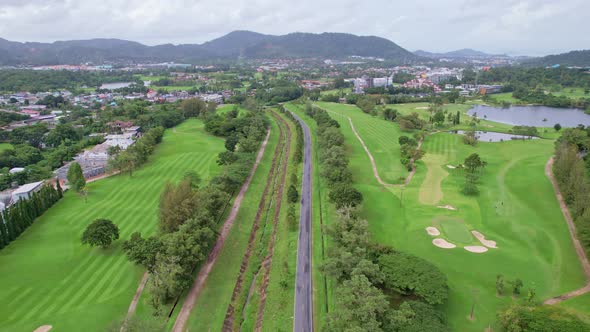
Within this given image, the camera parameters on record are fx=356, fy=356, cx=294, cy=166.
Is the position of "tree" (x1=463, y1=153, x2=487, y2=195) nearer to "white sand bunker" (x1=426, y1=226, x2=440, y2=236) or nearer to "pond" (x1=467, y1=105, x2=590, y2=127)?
"white sand bunker" (x1=426, y1=226, x2=440, y2=236)

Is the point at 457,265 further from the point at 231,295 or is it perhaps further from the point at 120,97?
the point at 120,97

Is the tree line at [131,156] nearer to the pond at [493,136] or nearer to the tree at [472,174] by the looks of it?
the tree at [472,174]

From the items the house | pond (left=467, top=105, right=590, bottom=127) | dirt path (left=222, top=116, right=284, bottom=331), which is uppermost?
pond (left=467, top=105, right=590, bottom=127)

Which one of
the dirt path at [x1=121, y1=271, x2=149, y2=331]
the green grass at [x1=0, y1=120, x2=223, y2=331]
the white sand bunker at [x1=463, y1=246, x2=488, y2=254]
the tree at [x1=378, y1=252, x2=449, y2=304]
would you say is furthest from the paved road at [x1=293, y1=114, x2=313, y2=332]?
the white sand bunker at [x1=463, y1=246, x2=488, y2=254]

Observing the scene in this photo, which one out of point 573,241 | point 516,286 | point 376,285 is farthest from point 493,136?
point 376,285

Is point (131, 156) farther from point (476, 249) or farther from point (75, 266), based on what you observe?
point (476, 249)

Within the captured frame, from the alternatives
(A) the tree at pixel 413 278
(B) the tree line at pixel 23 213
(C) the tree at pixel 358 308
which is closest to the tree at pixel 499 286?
(A) the tree at pixel 413 278
